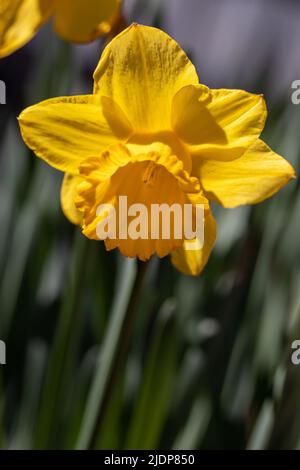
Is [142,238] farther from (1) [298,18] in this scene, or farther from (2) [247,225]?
(1) [298,18]

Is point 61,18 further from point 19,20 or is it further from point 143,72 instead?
point 143,72

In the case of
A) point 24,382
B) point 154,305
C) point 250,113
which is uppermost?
point 250,113

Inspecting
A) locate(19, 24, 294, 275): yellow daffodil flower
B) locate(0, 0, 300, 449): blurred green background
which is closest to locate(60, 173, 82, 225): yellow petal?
locate(19, 24, 294, 275): yellow daffodil flower

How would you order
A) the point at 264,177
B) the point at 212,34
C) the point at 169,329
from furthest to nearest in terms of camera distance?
the point at 212,34 < the point at 169,329 < the point at 264,177

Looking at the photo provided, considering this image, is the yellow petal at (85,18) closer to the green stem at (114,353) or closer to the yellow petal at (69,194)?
the yellow petal at (69,194)

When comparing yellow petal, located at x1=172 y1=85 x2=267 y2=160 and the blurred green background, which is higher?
yellow petal, located at x1=172 y1=85 x2=267 y2=160

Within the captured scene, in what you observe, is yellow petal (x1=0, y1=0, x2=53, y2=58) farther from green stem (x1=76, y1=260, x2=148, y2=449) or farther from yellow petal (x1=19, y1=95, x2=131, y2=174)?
green stem (x1=76, y1=260, x2=148, y2=449)

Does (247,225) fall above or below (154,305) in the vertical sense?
above

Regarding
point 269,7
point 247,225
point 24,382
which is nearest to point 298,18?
point 269,7
